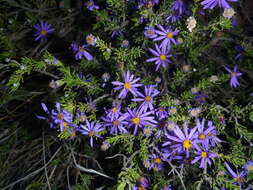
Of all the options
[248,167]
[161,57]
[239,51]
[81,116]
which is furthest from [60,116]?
[239,51]

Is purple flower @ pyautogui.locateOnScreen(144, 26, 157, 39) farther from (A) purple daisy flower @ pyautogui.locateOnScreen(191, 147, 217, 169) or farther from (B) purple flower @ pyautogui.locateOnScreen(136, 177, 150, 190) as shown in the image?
(B) purple flower @ pyautogui.locateOnScreen(136, 177, 150, 190)

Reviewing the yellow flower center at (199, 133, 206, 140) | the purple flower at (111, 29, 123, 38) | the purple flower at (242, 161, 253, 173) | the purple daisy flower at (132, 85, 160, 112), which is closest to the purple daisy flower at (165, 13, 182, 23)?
Result: the purple flower at (111, 29, 123, 38)

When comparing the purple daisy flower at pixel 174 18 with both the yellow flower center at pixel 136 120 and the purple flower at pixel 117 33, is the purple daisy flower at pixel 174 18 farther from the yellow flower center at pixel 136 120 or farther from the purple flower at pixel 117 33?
the yellow flower center at pixel 136 120

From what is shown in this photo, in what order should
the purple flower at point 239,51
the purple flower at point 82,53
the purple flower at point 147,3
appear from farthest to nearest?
1. the purple flower at point 239,51
2. the purple flower at point 82,53
3. the purple flower at point 147,3

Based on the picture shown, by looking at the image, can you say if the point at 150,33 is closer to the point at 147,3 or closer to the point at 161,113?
the point at 147,3

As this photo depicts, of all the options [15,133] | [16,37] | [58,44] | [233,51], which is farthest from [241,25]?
[15,133]

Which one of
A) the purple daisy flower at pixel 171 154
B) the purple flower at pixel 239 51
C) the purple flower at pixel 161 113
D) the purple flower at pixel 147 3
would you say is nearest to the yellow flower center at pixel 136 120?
the purple flower at pixel 161 113

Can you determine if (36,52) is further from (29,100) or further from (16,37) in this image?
(29,100)

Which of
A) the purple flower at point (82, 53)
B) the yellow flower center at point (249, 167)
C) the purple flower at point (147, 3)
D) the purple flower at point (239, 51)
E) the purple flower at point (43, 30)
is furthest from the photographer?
the purple flower at point (43, 30)

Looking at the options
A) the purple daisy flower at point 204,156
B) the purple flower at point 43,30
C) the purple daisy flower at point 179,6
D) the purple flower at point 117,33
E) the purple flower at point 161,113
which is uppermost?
the purple daisy flower at point 179,6
